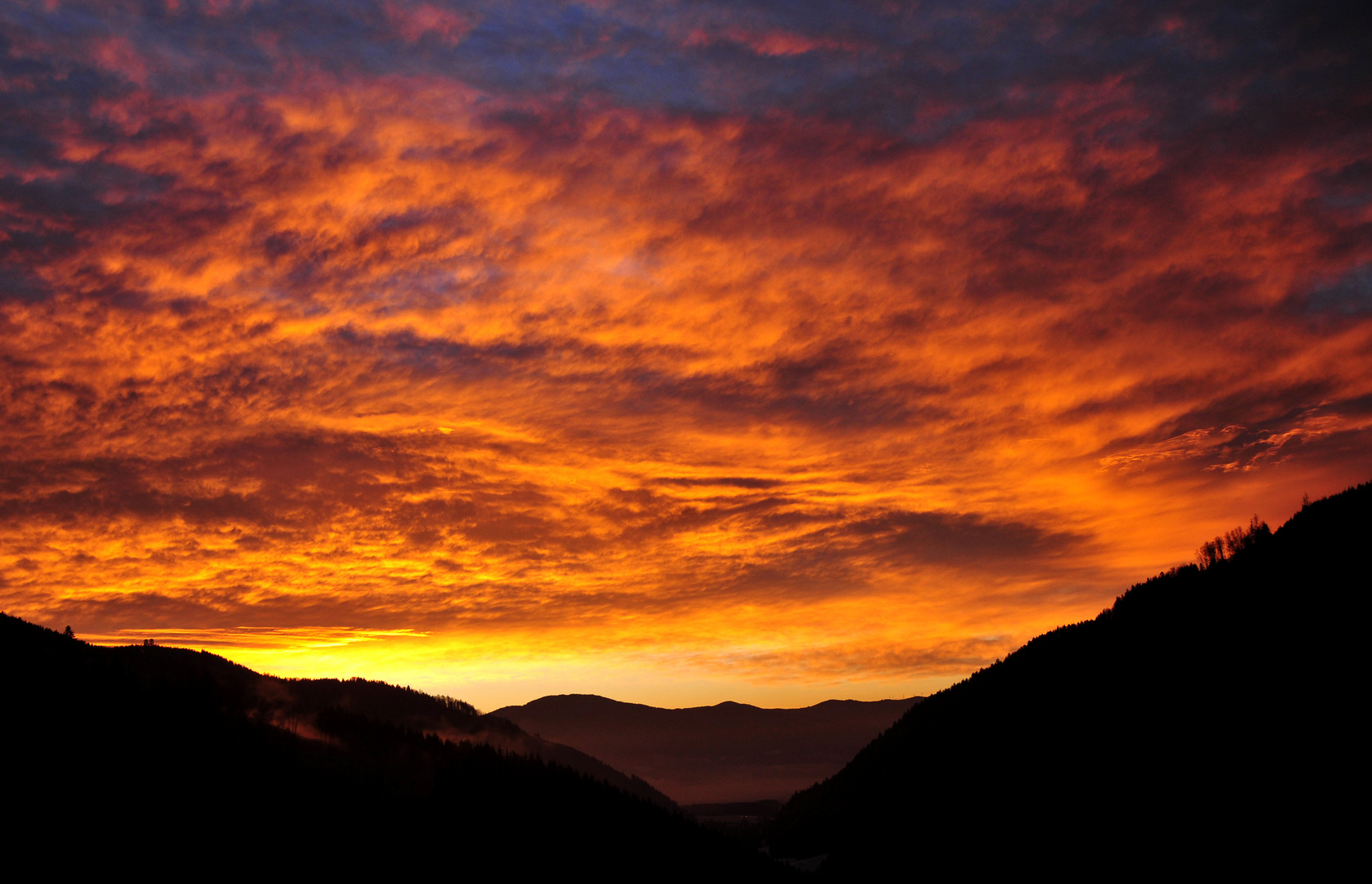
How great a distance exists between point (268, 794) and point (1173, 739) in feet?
342

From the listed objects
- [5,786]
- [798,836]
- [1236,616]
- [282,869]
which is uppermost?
[1236,616]

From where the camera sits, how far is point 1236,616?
114875 millimetres

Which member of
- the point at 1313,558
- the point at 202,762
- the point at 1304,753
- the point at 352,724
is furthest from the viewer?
the point at 352,724

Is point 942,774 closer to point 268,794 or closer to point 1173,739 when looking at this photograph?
point 1173,739

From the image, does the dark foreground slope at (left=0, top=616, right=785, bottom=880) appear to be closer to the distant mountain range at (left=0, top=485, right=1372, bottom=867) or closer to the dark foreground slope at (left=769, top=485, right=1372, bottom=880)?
the distant mountain range at (left=0, top=485, right=1372, bottom=867)

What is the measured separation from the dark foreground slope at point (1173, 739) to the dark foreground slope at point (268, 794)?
3196 centimetres

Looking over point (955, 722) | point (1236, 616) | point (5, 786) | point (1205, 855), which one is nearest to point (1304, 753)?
point (1205, 855)

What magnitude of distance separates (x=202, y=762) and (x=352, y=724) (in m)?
44.6

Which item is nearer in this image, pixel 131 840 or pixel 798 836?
pixel 131 840

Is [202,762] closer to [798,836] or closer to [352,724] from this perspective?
[352,724]

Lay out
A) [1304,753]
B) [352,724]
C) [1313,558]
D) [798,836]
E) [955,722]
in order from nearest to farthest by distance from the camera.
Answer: [1304,753]
[1313,558]
[352,724]
[955,722]
[798,836]

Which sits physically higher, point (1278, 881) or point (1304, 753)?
point (1304, 753)

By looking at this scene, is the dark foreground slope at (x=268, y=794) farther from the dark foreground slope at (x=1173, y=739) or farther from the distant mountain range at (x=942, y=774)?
the dark foreground slope at (x=1173, y=739)

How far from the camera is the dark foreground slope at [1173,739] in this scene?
3435 inches
